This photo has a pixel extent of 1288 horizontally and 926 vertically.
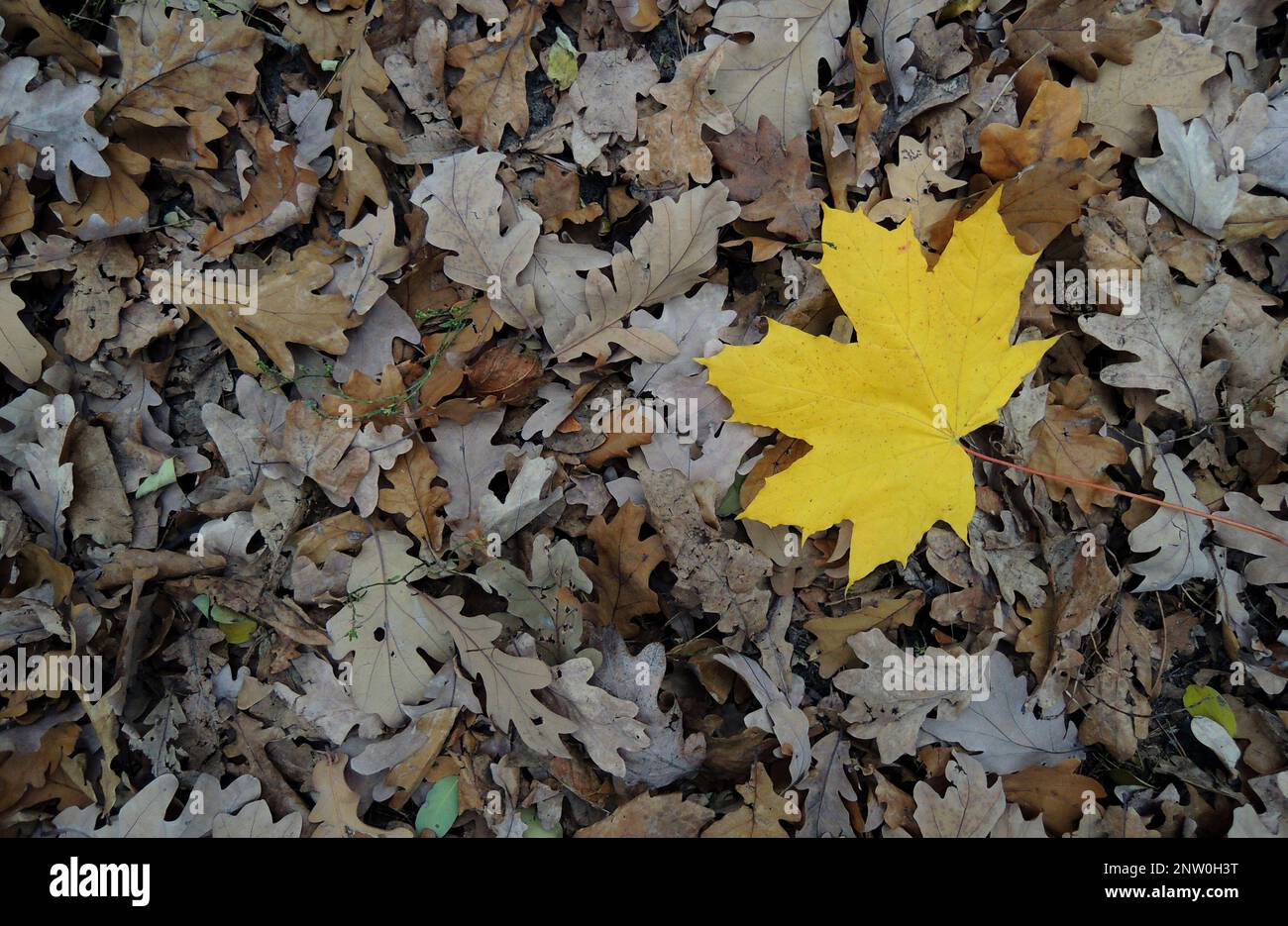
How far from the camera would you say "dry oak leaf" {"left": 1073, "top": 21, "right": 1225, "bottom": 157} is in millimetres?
2484

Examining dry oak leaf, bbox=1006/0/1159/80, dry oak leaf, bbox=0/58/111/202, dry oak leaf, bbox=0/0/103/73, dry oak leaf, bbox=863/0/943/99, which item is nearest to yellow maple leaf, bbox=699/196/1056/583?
dry oak leaf, bbox=863/0/943/99

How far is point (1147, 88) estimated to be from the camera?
2502mm

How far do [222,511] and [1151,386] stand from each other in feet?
9.16

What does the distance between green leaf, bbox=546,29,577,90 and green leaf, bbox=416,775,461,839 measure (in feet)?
6.94

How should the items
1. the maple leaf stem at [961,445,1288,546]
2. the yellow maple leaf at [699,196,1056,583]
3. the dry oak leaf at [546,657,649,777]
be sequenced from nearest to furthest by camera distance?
the yellow maple leaf at [699,196,1056,583] < the dry oak leaf at [546,657,649,777] < the maple leaf stem at [961,445,1288,546]

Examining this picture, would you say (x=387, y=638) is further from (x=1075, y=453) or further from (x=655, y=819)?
(x=1075, y=453)

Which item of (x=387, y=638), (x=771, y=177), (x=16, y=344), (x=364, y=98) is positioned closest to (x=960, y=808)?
(x=387, y=638)

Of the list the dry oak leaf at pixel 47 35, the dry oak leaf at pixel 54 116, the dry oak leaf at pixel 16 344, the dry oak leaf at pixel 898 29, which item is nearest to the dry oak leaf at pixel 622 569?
the dry oak leaf at pixel 898 29

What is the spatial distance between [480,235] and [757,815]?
6.04ft

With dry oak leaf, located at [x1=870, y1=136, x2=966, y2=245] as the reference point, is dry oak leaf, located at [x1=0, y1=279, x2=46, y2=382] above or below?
below

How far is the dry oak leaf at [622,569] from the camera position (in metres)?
2.36

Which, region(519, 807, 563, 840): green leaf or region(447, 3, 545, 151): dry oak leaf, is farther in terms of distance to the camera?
region(447, 3, 545, 151): dry oak leaf

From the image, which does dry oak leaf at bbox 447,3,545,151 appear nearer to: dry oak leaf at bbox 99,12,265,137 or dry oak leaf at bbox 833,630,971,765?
dry oak leaf at bbox 99,12,265,137
